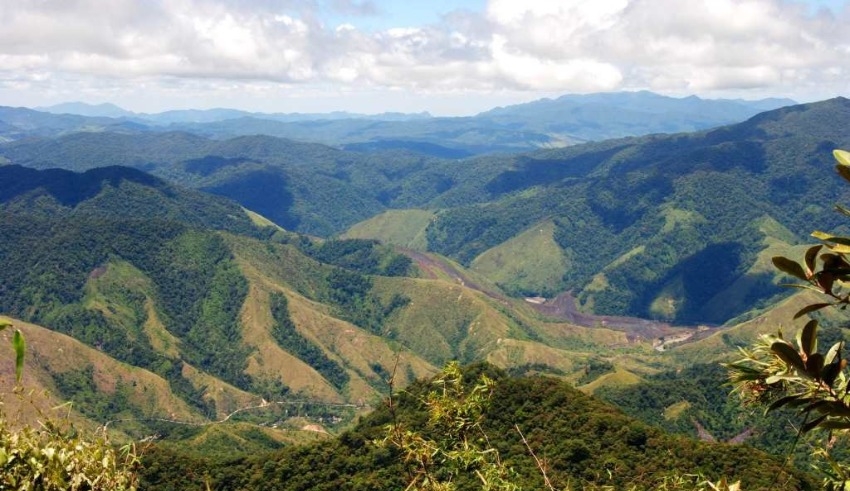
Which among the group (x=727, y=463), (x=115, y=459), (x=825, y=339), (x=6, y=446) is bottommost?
(x=825, y=339)

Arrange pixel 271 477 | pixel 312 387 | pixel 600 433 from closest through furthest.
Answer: pixel 600 433
pixel 271 477
pixel 312 387

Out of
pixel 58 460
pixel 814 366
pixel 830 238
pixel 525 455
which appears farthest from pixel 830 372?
pixel 525 455

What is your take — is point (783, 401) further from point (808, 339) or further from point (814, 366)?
point (808, 339)

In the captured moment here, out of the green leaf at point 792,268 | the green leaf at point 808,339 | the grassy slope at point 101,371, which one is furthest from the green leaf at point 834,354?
the grassy slope at point 101,371

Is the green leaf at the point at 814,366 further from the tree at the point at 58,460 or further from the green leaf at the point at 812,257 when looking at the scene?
the tree at the point at 58,460

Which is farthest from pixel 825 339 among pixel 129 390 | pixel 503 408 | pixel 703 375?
pixel 129 390

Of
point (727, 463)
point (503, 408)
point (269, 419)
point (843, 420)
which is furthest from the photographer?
point (269, 419)

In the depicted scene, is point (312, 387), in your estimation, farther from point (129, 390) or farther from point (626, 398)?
point (626, 398)
